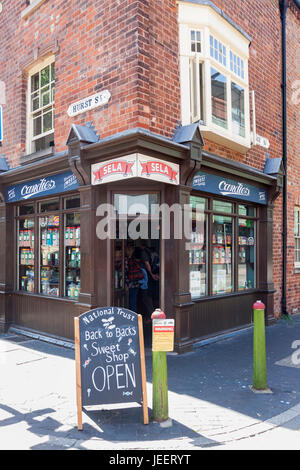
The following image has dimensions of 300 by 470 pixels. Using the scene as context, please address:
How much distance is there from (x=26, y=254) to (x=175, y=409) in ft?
19.0

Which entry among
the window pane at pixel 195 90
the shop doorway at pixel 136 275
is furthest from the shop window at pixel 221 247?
the window pane at pixel 195 90

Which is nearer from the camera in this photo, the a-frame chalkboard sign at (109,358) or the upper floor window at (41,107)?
the a-frame chalkboard sign at (109,358)

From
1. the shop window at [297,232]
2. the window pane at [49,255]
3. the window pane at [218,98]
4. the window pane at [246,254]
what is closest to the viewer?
the window pane at [218,98]

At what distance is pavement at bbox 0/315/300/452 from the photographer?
3764 millimetres

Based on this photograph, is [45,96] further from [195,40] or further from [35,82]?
[195,40]

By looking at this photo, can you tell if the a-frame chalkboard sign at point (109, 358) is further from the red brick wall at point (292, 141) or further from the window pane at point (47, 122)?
the red brick wall at point (292, 141)

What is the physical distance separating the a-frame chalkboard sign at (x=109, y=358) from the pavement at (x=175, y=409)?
0.31 m

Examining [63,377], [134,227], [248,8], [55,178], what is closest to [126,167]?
[134,227]

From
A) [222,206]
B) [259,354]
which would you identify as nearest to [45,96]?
[222,206]

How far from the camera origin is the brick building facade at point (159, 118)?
6.56 metres

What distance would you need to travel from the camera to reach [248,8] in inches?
357

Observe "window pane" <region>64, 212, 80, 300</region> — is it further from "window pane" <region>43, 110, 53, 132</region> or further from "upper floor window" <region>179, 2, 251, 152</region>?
"upper floor window" <region>179, 2, 251, 152</region>

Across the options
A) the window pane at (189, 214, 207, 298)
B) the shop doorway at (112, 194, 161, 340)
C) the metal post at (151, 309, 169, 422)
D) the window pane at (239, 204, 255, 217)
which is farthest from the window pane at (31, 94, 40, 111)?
the metal post at (151, 309, 169, 422)

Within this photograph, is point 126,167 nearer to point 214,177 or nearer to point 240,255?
point 214,177
